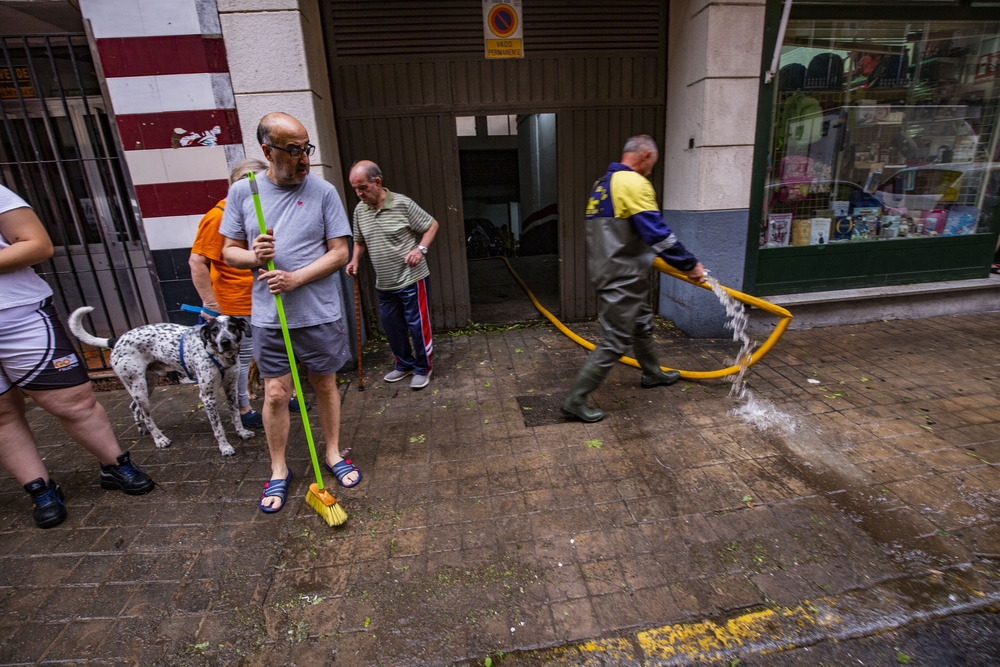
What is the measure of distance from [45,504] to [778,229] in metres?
6.80

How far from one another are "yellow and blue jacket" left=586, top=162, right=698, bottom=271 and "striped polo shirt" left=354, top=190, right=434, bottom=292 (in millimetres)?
1621

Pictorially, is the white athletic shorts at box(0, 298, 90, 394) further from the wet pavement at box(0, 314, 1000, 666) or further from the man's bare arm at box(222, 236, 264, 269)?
the man's bare arm at box(222, 236, 264, 269)

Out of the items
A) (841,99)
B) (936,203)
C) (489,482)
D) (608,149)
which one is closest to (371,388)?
(489,482)

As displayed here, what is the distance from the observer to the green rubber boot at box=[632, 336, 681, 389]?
4.16 m

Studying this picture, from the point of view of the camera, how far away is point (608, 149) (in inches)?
226

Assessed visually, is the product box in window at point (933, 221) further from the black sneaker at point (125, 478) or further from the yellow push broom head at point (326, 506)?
the black sneaker at point (125, 478)

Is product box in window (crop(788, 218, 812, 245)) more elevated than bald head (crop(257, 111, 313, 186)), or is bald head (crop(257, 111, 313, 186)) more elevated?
bald head (crop(257, 111, 313, 186))

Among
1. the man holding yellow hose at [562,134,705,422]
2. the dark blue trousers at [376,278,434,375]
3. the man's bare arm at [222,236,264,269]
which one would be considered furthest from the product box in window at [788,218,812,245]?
the man's bare arm at [222,236,264,269]

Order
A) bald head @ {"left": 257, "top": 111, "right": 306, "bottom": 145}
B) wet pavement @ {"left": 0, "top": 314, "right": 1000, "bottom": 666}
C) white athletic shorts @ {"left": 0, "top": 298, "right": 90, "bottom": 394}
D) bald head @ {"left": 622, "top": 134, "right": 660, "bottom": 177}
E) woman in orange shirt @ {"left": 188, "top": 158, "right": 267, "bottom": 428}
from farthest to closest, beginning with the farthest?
bald head @ {"left": 622, "top": 134, "right": 660, "bottom": 177}, woman in orange shirt @ {"left": 188, "top": 158, "right": 267, "bottom": 428}, white athletic shorts @ {"left": 0, "top": 298, "right": 90, "bottom": 394}, bald head @ {"left": 257, "top": 111, "right": 306, "bottom": 145}, wet pavement @ {"left": 0, "top": 314, "right": 1000, "bottom": 666}

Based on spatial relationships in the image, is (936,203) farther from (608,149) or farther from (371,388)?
(371,388)

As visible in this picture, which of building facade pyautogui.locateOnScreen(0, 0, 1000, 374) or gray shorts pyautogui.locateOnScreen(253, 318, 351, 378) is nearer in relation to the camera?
gray shorts pyautogui.locateOnScreen(253, 318, 351, 378)

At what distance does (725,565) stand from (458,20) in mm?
5387

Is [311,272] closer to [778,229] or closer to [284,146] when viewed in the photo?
[284,146]

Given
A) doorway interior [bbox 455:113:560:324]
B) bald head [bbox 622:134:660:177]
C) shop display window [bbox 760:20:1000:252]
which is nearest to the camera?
bald head [bbox 622:134:660:177]
